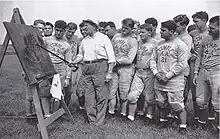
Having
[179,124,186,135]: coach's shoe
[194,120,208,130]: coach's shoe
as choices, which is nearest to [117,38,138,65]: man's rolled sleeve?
[179,124,186,135]: coach's shoe

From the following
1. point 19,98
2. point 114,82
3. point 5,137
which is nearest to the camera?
point 5,137

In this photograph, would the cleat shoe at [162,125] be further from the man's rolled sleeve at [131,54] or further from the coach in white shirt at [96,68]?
the man's rolled sleeve at [131,54]

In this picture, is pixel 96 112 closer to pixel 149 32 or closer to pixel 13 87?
pixel 149 32

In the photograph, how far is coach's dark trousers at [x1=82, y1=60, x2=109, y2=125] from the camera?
5.19 m

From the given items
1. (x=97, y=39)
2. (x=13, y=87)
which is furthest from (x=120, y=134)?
(x=13, y=87)

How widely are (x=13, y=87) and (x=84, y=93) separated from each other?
4453 mm

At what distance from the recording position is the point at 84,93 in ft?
17.7

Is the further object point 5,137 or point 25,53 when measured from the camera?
point 5,137

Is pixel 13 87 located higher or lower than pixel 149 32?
lower

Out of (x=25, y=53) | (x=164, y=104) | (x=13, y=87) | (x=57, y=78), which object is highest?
(x=25, y=53)

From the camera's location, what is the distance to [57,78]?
4605 mm

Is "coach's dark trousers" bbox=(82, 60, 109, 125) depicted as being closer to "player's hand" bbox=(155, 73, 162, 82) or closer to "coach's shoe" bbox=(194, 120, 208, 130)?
"player's hand" bbox=(155, 73, 162, 82)

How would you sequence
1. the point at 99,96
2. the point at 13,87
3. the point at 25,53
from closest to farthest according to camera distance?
the point at 25,53 → the point at 99,96 → the point at 13,87

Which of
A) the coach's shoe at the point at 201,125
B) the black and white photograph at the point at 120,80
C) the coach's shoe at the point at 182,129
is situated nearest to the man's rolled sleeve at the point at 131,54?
the black and white photograph at the point at 120,80
